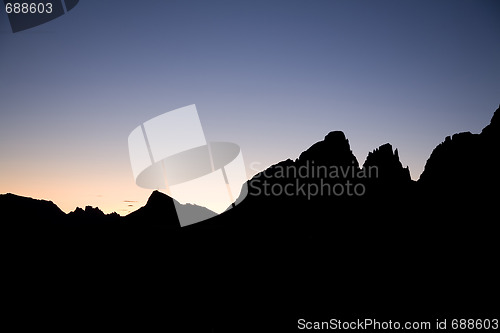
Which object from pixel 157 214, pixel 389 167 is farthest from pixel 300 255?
pixel 157 214

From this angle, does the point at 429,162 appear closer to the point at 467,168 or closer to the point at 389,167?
the point at 467,168

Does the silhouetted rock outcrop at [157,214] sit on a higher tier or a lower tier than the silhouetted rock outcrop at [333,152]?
lower

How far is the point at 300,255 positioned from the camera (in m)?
82.5

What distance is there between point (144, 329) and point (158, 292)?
1321cm

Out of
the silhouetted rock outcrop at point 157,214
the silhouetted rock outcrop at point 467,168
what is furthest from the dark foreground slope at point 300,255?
the silhouetted rock outcrop at point 157,214

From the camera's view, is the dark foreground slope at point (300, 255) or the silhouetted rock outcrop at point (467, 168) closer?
the dark foreground slope at point (300, 255)

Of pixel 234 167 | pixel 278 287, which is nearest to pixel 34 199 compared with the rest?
pixel 278 287

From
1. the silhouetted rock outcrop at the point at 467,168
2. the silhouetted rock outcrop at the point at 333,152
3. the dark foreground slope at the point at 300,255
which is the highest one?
the silhouetted rock outcrop at the point at 333,152

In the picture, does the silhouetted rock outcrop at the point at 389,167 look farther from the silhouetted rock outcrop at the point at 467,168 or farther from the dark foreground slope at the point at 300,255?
the silhouetted rock outcrop at the point at 467,168

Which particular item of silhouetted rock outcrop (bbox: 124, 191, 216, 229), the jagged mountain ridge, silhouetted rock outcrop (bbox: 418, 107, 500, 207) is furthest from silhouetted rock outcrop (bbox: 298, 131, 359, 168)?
silhouetted rock outcrop (bbox: 124, 191, 216, 229)

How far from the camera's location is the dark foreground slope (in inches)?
2489

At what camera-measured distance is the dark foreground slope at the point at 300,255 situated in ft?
207

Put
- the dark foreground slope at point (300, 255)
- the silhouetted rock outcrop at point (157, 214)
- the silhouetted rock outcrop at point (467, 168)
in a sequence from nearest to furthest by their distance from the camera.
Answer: the dark foreground slope at point (300, 255) → the silhouetted rock outcrop at point (467, 168) → the silhouetted rock outcrop at point (157, 214)

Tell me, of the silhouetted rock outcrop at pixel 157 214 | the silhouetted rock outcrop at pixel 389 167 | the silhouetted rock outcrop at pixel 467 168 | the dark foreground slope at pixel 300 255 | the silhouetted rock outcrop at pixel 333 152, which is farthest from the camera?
the silhouetted rock outcrop at pixel 157 214
